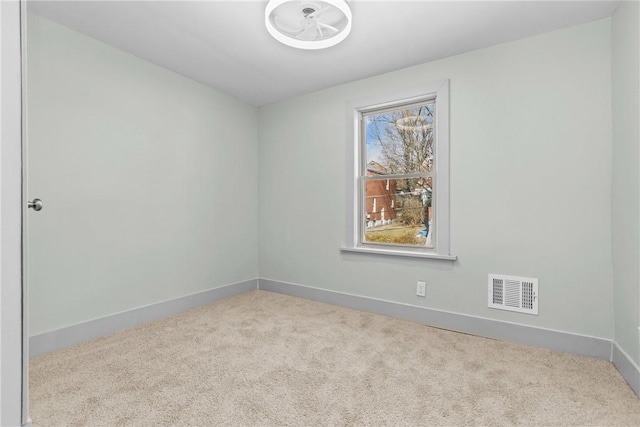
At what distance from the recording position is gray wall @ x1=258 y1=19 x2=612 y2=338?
2193 mm

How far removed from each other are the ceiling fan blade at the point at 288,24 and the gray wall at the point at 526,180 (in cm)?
108

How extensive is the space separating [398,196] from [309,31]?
166 cm

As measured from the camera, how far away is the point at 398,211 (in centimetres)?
314

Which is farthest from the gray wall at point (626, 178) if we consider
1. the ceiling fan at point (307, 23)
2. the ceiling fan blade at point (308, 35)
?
the ceiling fan blade at point (308, 35)

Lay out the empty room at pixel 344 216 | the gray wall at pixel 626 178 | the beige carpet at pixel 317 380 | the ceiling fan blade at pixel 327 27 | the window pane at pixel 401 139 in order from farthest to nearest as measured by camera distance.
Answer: the window pane at pixel 401 139, the ceiling fan blade at pixel 327 27, the gray wall at pixel 626 178, the empty room at pixel 344 216, the beige carpet at pixel 317 380

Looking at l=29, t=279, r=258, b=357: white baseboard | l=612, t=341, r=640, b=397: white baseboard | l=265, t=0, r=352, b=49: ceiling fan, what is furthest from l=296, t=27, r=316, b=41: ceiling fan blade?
l=612, t=341, r=640, b=397: white baseboard

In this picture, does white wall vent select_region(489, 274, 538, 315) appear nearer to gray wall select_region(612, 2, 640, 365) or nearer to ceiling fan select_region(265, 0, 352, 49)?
gray wall select_region(612, 2, 640, 365)

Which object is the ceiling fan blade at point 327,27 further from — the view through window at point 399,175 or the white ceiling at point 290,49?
the view through window at point 399,175

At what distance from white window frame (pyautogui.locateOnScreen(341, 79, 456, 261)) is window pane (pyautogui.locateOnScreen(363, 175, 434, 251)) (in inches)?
2.9

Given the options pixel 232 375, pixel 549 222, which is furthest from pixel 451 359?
pixel 232 375

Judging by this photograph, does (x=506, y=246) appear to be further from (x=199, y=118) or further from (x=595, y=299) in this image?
(x=199, y=118)

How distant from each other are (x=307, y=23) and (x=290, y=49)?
19.4 inches

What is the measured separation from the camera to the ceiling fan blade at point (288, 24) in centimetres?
223

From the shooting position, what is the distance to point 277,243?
12.6ft
